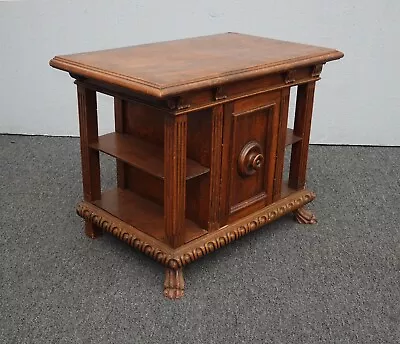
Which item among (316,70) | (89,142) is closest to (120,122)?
(89,142)

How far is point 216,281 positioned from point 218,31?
139 centimetres

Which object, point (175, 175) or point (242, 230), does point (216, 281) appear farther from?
point (175, 175)

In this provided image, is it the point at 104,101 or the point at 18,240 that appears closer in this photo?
the point at 18,240

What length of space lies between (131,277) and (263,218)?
1.53 ft

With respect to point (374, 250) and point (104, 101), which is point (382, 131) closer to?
point (374, 250)

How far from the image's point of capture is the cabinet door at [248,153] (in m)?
1.67

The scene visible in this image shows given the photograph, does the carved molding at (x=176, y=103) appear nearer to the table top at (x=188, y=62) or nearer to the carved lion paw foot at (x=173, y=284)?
the table top at (x=188, y=62)

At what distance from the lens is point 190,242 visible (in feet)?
5.49

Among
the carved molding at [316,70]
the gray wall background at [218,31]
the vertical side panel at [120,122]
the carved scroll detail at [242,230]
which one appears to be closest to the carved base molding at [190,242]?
the carved scroll detail at [242,230]

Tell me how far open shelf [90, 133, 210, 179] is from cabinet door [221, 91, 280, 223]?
11 cm

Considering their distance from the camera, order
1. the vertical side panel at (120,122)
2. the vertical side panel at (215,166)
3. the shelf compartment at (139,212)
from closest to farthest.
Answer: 1. the vertical side panel at (215,166)
2. the shelf compartment at (139,212)
3. the vertical side panel at (120,122)

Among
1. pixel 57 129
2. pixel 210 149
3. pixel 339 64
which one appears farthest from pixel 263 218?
pixel 57 129

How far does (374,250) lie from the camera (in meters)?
1.91

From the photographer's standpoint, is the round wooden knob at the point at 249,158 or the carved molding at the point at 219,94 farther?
the round wooden knob at the point at 249,158
